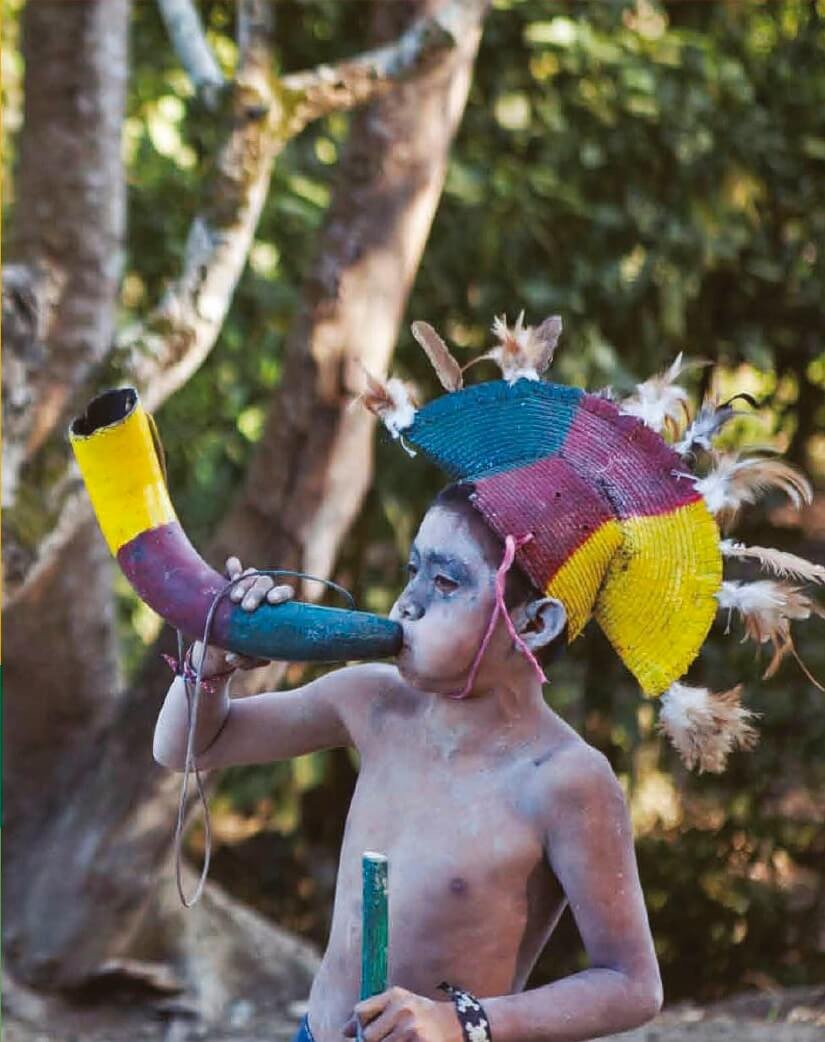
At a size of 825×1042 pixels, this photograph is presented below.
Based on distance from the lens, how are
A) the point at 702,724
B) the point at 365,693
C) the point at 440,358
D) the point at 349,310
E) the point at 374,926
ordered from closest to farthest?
the point at 374,926, the point at 702,724, the point at 365,693, the point at 440,358, the point at 349,310

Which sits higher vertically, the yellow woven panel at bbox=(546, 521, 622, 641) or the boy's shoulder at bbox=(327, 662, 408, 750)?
the yellow woven panel at bbox=(546, 521, 622, 641)

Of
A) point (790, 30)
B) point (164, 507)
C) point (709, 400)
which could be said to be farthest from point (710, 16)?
point (164, 507)

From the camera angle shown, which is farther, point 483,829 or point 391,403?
point 391,403

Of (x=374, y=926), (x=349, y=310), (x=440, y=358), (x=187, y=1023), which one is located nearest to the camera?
(x=374, y=926)

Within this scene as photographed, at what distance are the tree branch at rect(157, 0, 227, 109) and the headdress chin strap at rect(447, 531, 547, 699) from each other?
2333 mm

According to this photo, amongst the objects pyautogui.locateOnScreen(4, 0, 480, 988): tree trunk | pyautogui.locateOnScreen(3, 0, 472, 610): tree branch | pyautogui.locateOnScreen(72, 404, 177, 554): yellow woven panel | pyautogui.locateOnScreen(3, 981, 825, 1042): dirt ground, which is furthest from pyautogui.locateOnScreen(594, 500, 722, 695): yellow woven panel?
pyautogui.locateOnScreen(3, 981, 825, 1042): dirt ground

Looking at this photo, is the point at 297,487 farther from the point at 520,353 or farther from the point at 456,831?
the point at 456,831

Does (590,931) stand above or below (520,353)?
below

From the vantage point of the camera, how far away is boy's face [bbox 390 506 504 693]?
2.11 meters

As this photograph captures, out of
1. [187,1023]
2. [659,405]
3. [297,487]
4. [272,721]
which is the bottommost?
[187,1023]

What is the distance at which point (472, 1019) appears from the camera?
1974 millimetres

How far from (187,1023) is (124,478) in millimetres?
Answer: 3331

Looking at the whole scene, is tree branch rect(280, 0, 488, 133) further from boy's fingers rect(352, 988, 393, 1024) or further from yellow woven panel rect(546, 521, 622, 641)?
boy's fingers rect(352, 988, 393, 1024)

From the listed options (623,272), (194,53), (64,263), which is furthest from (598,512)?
(623,272)
